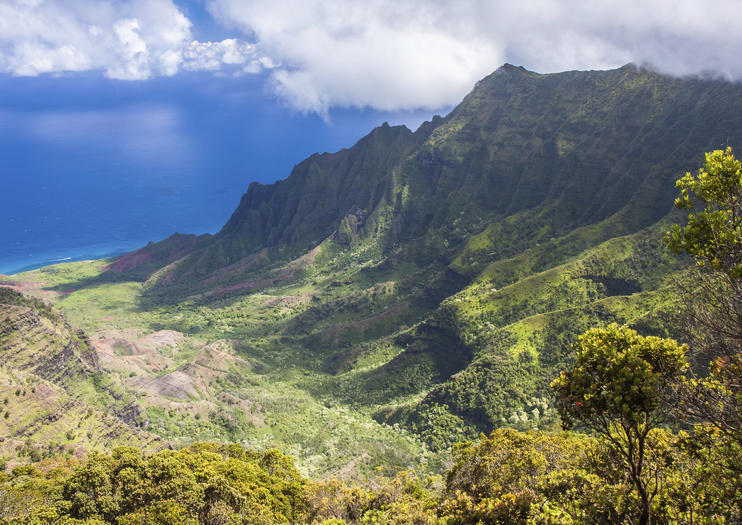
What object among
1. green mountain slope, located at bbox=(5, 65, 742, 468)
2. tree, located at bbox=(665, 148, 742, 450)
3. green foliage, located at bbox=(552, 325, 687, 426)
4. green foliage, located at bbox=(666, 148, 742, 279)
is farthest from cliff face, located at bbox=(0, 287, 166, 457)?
green foliage, located at bbox=(666, 148, 742, 279)

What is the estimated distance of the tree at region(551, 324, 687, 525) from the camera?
55.6ft

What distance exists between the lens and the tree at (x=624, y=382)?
16.9m

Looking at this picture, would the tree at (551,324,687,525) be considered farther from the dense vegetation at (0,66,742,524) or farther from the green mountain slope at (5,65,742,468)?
the green mountain slope at (5,65,742,468)

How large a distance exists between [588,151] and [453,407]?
143m

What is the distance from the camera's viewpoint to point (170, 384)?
12038cm

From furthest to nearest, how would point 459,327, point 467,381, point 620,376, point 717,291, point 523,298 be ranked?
point 459,327 → point 523,298 → point 467,381 → point 717,291 → point 620,376

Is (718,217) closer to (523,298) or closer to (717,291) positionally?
(717,291)

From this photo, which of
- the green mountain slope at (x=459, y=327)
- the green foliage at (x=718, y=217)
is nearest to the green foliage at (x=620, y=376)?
the green foliage at (x=718, y=217)

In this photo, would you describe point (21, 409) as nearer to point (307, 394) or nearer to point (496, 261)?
point (307, 394)

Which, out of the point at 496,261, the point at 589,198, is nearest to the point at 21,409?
the point at 496,261

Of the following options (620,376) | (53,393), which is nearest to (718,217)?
(620,376)

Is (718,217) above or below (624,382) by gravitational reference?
above

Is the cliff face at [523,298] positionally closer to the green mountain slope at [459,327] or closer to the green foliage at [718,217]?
the green mountain slope at [459,327]

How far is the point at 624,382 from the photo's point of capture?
1717cm
